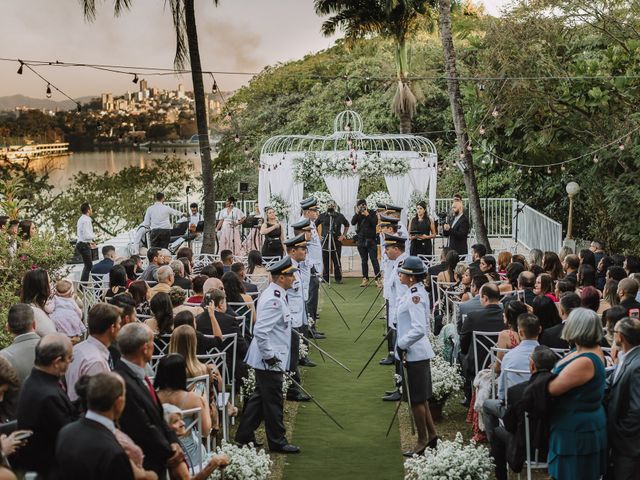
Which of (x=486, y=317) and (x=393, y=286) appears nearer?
(x=486, y=317)

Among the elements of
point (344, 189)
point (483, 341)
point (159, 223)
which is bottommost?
point (483, 341)

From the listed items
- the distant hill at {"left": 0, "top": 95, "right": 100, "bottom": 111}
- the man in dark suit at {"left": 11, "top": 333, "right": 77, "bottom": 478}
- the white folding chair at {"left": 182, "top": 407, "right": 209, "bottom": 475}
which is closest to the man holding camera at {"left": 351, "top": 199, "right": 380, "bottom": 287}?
the white folding chair at {"left": 182, "top": 407, "right": 209, "bottom": 475}

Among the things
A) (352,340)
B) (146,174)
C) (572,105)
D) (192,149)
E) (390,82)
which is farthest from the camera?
(192,149)

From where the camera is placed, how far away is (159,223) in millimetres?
19297

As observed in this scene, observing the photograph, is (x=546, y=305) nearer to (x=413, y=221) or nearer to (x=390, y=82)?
(x=413, y=221)

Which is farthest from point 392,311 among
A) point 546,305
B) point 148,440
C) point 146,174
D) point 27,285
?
point 146,174

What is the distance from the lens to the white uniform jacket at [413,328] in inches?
339

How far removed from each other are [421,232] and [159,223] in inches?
217

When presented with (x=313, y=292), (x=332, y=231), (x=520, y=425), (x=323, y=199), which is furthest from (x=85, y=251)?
(x=520, y=425)

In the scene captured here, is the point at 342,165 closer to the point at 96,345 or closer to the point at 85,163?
the point at 85,163

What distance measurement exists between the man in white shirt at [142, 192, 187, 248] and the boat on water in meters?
9.06

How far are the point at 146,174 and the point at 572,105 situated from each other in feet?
41.3

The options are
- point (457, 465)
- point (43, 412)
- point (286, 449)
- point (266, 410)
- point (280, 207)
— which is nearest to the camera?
point (43, 412)

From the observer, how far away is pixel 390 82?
3447cm
